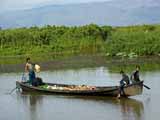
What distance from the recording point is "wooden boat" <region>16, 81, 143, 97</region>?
26.9 m

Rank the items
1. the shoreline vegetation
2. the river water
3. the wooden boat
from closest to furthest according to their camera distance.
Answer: the river water
the wooden boat
the shoreline vegetation

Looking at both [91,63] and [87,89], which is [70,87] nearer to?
[87,89]

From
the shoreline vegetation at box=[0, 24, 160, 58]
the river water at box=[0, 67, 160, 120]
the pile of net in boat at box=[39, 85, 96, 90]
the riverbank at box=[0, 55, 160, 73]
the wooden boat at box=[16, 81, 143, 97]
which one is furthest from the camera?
the shoreline vegetation at box=[0, 24, 160, 58]

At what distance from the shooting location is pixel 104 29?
7331cm

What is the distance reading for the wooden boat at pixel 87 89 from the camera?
26.9 m

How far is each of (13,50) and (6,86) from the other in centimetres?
3426

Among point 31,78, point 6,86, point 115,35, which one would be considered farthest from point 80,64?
point 31,78

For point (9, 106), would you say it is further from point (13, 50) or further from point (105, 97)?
point (13, 50)

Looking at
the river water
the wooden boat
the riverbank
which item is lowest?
the river water

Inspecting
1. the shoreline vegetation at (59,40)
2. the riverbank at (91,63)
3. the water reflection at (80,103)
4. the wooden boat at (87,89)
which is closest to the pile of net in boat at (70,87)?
the wooden boat at (87,89)

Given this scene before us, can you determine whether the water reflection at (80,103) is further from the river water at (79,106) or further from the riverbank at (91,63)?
the riverbank at (91,63)

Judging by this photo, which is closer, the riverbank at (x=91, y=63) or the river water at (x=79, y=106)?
the river water at (x=79, y=106)

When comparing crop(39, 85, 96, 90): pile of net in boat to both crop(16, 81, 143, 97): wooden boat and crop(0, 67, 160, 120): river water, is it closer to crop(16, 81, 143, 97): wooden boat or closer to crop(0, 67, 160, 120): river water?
crop(16, 81, 143, 97): wooden boat

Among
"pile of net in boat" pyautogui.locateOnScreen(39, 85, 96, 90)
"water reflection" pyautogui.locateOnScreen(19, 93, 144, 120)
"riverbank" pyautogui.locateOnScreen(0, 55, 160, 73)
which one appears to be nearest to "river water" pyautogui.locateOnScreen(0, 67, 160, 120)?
"water reflection" pyautogui.locateOnScreen(19, 93, 144, 120)
